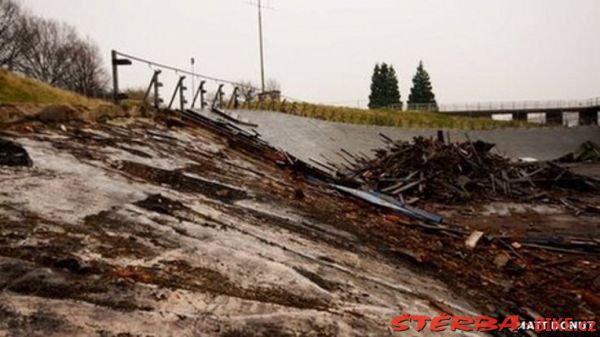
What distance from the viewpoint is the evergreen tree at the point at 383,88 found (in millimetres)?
71438

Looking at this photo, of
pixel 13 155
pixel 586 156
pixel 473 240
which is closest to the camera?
pixel 13 155

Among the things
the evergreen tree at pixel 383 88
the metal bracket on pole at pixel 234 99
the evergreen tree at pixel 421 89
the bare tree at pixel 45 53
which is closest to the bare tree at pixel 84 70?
the bare tree at pixel 45 53

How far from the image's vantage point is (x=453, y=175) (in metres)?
13.4

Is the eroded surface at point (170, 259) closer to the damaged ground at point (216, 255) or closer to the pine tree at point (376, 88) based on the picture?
the damaged ground at point (216, 255)

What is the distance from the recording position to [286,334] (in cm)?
285

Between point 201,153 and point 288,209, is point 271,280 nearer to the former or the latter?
point 288,209

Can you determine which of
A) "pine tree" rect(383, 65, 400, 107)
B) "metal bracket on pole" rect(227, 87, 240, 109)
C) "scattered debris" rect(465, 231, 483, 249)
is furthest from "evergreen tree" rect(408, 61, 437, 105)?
"scattered debris" rect(465, 231, 483, 249)

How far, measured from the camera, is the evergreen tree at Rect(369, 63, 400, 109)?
71438mm

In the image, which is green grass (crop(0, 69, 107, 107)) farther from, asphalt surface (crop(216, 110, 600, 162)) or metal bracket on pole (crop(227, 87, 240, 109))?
metal bracket on pole (crop(227, 87, 240, 109))

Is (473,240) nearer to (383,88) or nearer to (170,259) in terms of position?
(170,259)

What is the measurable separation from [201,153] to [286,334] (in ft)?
22.6

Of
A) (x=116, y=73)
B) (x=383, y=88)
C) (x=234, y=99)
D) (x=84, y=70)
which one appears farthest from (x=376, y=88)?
(x=116, y=73)

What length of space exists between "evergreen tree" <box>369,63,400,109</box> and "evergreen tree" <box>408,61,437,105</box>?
3.21 meters

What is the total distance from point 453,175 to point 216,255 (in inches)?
444
